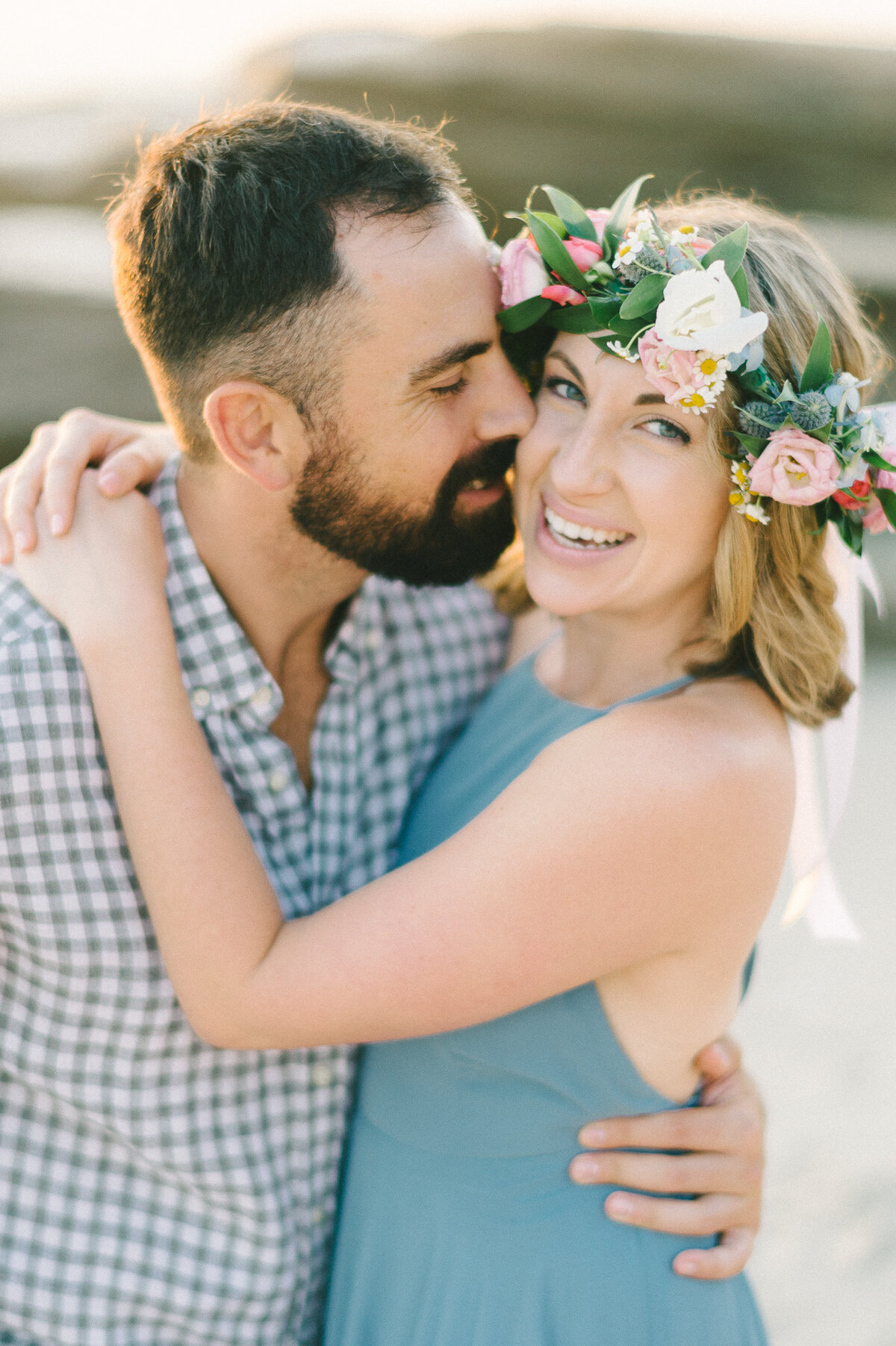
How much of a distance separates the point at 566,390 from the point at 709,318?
0.38m

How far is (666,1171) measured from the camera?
6.19 feet

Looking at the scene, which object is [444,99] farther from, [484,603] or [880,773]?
[484,603]

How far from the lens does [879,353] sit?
2.11 metres

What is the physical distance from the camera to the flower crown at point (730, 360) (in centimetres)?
167

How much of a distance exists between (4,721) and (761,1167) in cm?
155

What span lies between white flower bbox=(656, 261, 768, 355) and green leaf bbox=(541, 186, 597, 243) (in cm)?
34

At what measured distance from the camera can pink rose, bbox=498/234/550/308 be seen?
6.30ft

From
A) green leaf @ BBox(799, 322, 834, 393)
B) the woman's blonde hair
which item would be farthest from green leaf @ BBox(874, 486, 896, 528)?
green leaf @ BBox(799, 322, 834, 393)

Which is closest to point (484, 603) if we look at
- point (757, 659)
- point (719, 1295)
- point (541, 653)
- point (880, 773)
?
point (541, 653)

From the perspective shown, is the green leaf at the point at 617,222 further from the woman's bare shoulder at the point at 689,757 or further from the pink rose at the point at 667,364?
the woman's bare shoulder at the point at 689,757

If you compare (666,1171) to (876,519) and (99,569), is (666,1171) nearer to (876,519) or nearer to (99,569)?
(876,519)

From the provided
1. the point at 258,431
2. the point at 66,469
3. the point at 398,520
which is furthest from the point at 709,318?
the point at 66,469

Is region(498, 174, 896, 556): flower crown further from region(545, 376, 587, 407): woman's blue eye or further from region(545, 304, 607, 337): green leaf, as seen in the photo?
region(545, 376, 587, 407): woman's blue eye

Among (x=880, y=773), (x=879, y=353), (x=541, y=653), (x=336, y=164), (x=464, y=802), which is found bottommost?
(x=880, y=773)
